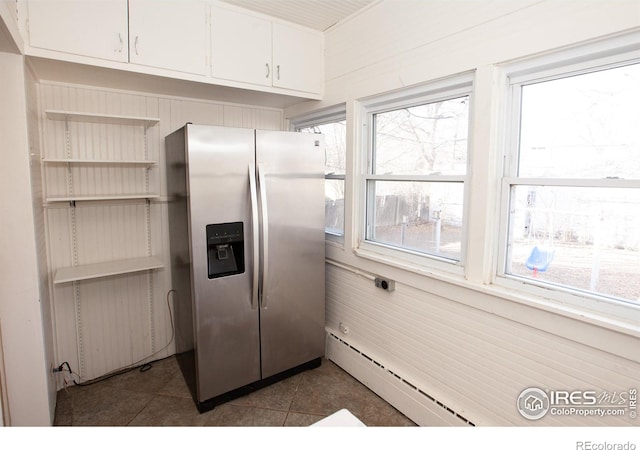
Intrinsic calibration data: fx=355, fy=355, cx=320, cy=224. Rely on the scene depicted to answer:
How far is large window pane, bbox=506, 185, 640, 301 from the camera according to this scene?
→ 135 cm

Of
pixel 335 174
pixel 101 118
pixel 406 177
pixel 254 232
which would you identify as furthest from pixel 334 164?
pixel 101 118

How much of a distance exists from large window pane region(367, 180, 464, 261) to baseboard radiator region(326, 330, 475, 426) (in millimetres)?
805

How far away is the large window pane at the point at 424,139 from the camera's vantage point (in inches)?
76.0

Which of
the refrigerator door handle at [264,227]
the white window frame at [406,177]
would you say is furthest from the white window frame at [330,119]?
the refrigerator door handle at [264,227]

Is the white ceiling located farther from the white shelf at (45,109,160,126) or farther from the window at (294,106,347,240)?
the white shelf at (45,109,160,126)

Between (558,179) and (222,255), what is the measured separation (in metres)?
1.77

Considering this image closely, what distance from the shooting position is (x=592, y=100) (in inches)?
55.7

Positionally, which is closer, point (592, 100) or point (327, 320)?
point (592, 100)

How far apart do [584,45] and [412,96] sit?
2.91 ft

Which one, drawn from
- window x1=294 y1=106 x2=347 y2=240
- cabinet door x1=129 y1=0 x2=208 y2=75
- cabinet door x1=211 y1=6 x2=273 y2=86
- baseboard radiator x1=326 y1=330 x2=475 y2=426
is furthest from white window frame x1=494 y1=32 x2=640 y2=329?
cabinet door x1=129 y1=0 x2=208 y2=75

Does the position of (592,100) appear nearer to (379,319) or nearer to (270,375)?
(379,319)

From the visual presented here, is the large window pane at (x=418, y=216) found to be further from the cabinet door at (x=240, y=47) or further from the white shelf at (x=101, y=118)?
the white shelf at (x=101, y=118)

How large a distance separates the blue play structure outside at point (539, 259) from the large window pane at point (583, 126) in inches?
13.4
